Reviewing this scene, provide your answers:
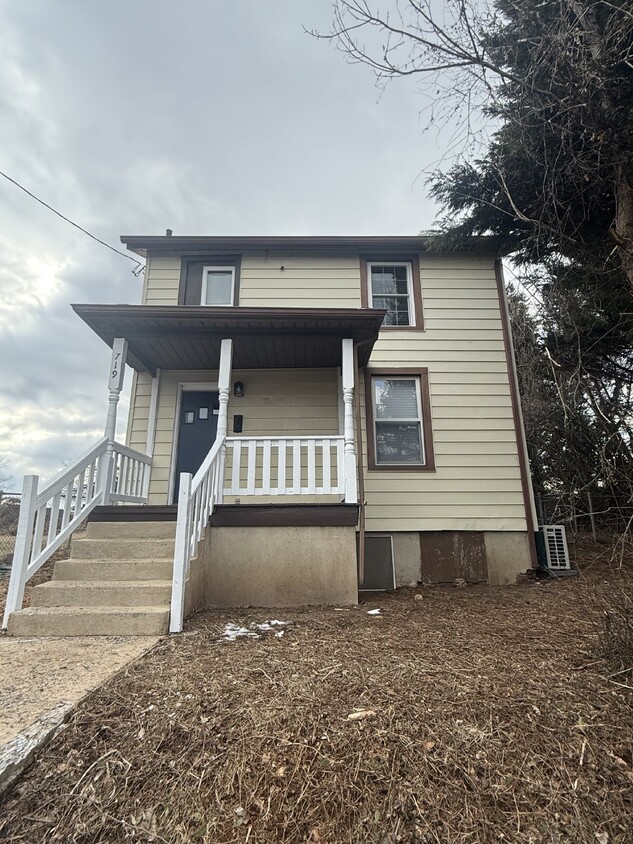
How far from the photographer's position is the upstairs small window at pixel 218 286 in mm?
6852

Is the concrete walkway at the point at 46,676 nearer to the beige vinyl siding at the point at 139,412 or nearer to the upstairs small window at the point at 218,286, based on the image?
the beige vinyl siding at the point at 139,412

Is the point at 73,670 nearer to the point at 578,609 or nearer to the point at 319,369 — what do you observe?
the point at 578,609

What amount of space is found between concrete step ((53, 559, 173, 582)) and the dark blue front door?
95.3 inches

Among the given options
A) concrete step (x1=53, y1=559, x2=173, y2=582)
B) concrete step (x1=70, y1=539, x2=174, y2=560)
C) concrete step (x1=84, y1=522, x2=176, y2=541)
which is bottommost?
concrete step (x1=53, y1=559, x2=173, y2=582)

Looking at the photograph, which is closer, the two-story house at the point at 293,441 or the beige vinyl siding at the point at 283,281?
the two-story house at the point at 293,441

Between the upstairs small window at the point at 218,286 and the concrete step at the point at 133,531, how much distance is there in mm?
3800

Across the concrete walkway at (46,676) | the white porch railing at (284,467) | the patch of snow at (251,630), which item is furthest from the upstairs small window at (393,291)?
the concrete walkway at (46,676)

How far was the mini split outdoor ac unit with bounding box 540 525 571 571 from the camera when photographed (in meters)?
5.93

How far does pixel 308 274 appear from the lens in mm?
6891

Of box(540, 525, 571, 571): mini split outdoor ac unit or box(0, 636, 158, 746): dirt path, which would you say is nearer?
box(0, 636, 158, 746): dirt path

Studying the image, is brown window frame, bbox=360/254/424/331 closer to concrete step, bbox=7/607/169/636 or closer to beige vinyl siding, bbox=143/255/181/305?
beige vinyl siding, bbox=143/255/181/305

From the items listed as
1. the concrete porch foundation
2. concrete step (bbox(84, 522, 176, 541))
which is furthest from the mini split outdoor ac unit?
concrete step (bbox(84, 522, 176, 541))

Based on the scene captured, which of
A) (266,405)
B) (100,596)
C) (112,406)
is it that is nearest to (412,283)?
(266,405)

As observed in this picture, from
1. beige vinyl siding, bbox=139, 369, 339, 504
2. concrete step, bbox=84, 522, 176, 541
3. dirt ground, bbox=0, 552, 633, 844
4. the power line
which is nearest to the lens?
dirt ground, bbox=0, 552, 633, 844
